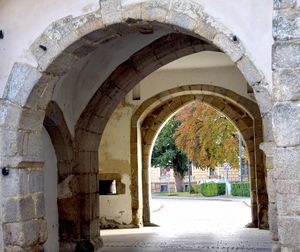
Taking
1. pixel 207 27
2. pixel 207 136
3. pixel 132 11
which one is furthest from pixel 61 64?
pixel 207 136

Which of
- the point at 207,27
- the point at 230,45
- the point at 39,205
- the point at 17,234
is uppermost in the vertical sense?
the point at 207,27

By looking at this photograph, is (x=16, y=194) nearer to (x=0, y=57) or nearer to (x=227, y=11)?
(x=0, y=57)

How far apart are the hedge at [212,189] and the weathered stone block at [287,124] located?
22827 mm

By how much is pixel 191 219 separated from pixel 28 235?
808 cm

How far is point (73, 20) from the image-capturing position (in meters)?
5.07

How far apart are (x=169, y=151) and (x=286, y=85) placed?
72.6 ft

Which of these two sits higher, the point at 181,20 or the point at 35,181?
the point at 181,20

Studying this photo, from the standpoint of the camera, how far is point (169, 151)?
25797mm

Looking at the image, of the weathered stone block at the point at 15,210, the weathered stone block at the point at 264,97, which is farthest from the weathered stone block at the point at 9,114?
the weathered stone block at the point at 264,97

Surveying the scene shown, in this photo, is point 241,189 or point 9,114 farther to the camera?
point 241,189

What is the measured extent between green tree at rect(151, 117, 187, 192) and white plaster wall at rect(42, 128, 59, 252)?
1806 cm

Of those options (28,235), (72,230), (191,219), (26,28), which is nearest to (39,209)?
(28,235)

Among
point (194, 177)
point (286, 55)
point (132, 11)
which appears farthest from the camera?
point (194, 177)

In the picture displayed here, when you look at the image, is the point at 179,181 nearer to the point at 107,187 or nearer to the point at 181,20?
the point at 107,187
